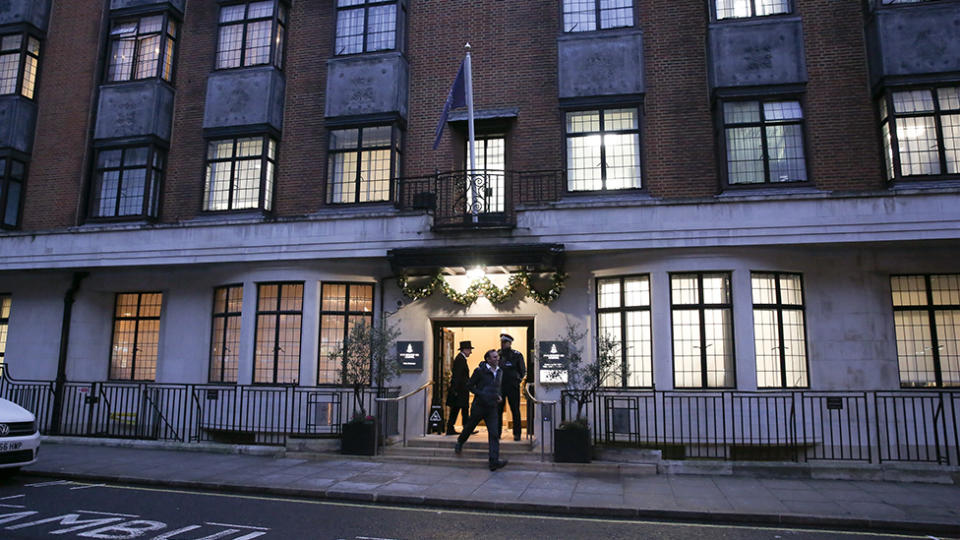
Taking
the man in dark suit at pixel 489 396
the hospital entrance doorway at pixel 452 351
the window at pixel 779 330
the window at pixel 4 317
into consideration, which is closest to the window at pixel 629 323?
the hospital entrance doorway at pixel 452 351

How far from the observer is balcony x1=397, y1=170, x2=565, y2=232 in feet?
42.2

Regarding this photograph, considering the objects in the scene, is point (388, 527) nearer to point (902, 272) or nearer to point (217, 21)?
point (902, 272)

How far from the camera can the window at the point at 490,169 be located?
43.9ft

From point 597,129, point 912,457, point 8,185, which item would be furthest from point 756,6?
point 8,185

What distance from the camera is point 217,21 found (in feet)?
53.1

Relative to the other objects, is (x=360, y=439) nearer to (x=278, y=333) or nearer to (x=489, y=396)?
(x=489, y=396)

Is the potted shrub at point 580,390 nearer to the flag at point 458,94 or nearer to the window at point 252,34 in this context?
the flag at point 458,94

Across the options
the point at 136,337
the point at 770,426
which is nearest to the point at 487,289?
the point at 770,426

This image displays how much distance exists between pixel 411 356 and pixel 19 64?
42.9 ft

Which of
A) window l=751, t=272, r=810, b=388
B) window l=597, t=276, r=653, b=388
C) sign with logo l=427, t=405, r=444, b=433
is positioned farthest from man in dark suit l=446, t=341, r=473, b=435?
window l=751, t=272, r=810, b=388

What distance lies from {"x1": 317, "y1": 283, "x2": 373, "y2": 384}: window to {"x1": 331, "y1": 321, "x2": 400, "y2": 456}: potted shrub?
1.39m

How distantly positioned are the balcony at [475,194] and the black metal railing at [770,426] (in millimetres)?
4017

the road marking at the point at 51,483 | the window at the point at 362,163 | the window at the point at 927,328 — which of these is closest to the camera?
the road marking at the point at 51,483

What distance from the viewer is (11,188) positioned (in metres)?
16.6
